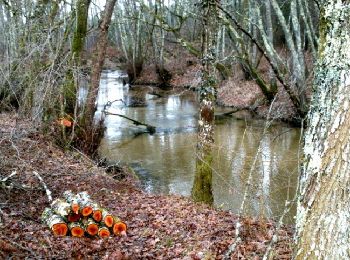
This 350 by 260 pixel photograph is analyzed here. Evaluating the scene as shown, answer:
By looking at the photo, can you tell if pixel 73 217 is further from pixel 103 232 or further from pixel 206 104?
pixel 206 104

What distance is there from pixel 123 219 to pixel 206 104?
8.87 ft

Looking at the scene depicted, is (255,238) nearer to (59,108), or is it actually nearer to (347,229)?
(347,229)

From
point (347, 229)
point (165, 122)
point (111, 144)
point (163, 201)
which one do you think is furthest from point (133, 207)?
point (165, 122)

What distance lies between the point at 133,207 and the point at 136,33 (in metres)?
26.8

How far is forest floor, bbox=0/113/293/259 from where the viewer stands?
5352 millimetres

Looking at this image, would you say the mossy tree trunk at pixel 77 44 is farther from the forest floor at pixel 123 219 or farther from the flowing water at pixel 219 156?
the forest floor at pixel 123 219

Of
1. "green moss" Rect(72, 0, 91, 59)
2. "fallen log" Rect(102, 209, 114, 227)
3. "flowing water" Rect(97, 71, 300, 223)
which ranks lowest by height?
"flowing water" Rect(97, 71, 300, 223)

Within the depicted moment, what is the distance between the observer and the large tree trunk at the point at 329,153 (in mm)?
3312

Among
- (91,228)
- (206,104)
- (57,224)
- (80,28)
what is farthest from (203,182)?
(80,28)

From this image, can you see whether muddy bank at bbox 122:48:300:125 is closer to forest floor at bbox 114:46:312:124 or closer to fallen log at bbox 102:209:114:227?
forest floor at bbox 114:46:312:124

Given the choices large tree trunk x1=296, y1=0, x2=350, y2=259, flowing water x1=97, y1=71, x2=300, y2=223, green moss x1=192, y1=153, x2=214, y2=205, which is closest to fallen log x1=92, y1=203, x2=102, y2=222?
flowing water x1=97, y1=71, x2=300, y2=223

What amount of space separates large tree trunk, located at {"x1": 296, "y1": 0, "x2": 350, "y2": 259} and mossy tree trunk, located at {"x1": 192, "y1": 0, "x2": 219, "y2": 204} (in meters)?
4.55

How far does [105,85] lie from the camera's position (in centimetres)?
3331

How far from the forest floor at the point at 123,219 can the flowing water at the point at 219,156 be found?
78 centimetres
